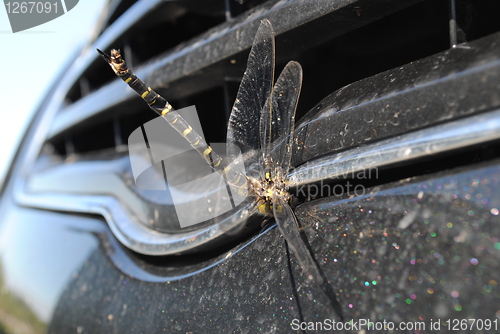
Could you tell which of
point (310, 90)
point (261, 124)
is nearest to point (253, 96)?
point (261, 124)

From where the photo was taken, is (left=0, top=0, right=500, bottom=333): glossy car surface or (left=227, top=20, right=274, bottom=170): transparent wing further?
(left=227, top=20, right=274, bottom=170): transparent wing

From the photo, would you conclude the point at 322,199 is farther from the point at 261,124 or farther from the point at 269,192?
the point at 261,124

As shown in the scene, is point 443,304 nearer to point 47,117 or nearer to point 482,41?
point 482,41

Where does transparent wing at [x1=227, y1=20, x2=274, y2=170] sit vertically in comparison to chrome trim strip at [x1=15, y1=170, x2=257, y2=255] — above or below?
above

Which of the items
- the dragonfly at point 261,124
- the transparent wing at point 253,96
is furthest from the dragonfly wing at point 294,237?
the transparent wing at point 253,96

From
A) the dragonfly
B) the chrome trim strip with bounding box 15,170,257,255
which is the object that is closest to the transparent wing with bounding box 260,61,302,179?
the dragonfly

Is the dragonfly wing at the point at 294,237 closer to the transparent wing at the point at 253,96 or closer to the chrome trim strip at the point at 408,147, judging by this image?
the chrome trim strip at the point at 408,147

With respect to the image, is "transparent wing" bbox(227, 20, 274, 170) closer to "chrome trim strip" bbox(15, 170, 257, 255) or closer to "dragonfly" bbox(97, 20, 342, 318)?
"dragonfly" bbox(97, 20, 342, 318)
